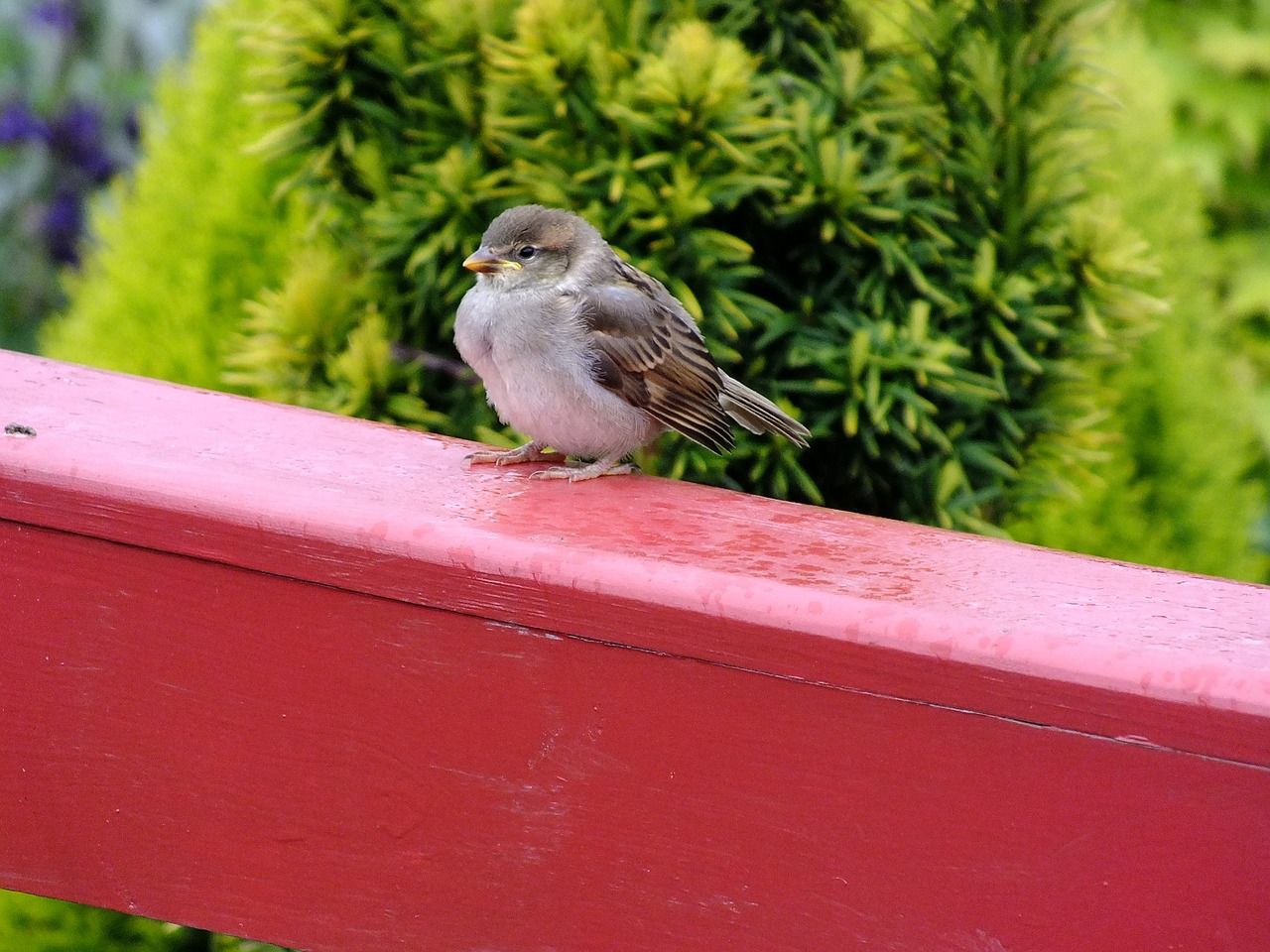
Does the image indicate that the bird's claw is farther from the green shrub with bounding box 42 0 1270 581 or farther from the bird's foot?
the green shrub with bounding box 42 0 1270 581

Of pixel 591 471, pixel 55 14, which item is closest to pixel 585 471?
pixel 591 471

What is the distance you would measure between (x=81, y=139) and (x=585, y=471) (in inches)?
168

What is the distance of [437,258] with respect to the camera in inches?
115

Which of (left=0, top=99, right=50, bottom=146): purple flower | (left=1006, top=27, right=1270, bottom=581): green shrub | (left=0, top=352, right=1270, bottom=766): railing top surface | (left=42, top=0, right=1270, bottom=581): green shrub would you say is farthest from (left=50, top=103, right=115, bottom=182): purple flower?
(left=0, top=352, right=1270, bottom=766): railing top surface

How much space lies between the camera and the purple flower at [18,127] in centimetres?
557

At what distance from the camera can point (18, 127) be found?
5.59 metres

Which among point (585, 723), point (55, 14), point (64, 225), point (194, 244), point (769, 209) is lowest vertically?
point (64, 225)

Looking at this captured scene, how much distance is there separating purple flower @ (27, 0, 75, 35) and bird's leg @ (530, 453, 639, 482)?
13.7ft

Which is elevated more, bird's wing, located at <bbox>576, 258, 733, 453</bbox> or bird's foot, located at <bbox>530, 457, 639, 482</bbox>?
bird's wing, located at <bbox>576, 258, 733, 453</bbox>

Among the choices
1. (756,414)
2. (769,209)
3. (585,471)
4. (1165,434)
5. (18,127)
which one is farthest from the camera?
(18,127)

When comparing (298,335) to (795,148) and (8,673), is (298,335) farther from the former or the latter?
(8,673)

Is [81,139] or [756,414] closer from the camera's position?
[756,414]

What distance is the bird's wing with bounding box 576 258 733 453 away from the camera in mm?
2596

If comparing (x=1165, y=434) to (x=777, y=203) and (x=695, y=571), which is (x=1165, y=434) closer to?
(x=777, y=203)
